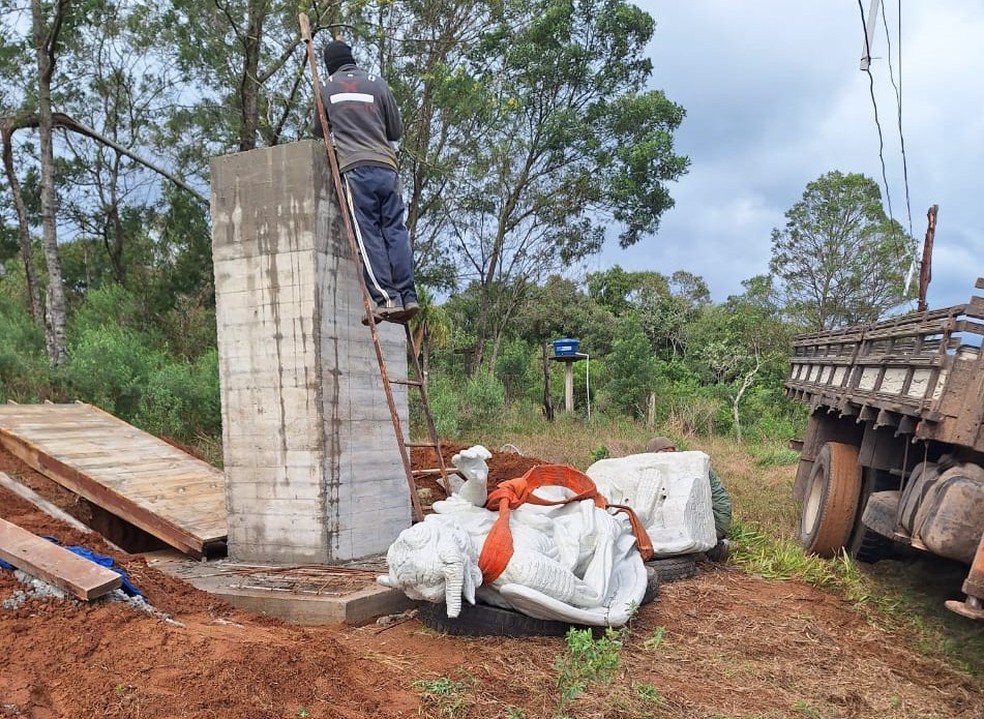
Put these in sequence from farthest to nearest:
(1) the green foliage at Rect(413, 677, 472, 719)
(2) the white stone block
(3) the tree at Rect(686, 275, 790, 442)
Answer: (3) the tree at Rect(686, 275, 790, 442) < (2) the white stone block < (1) the green foliage at Rect(413, 677, 472, 719)

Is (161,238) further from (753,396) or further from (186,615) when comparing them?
(186,615)

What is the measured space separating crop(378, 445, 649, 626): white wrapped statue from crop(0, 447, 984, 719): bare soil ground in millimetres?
228

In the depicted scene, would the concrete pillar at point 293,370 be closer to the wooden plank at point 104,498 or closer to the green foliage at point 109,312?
the wooden plank at point 104,498

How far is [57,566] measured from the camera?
3.64 metres

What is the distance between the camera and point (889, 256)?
2077cm

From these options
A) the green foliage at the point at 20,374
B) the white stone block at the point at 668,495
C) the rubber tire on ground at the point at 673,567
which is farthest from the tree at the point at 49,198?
the rubber tire on ground at the point at 673,567

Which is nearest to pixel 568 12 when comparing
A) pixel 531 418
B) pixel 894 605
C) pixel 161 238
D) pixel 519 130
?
pixel 519 130

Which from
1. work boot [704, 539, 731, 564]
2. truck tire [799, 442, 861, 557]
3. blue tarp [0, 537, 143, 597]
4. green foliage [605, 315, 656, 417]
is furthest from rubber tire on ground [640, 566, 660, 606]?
green foliage [605, 315, 656, 417]

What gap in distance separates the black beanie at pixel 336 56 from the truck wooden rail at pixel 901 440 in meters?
4.11

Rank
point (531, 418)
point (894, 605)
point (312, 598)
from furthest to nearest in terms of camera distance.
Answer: point (531, 418)
point (894, 605)
point (312, 598)

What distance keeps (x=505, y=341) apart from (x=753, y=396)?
6.24m

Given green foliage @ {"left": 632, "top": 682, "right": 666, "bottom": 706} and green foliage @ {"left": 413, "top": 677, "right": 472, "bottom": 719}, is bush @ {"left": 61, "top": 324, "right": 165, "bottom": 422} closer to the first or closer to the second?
green foliage @ {"left": 413, "top": 677, "right": 472, "bottom": 719}

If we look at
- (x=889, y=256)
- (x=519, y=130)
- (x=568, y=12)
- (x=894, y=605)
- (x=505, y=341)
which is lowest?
(x=894, y=605)

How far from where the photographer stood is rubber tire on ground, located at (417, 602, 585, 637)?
4004 millimetres
